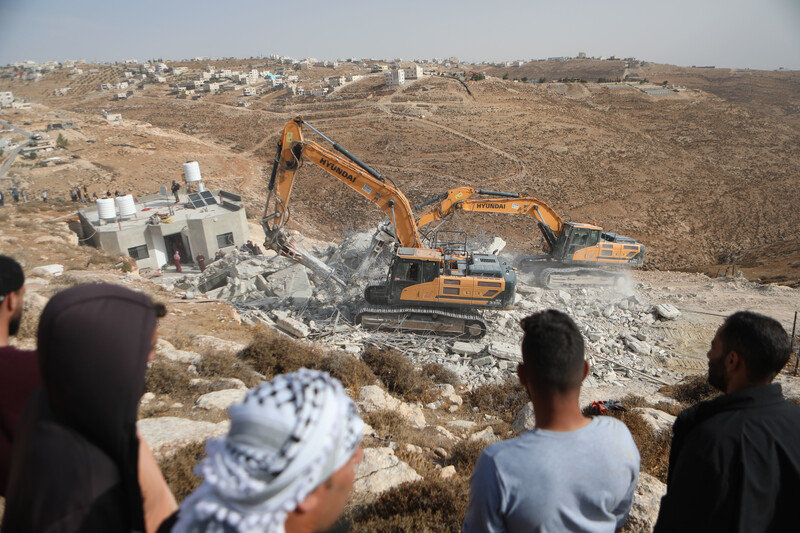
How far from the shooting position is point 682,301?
15711 mm

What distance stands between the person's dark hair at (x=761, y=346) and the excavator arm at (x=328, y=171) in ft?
36.4

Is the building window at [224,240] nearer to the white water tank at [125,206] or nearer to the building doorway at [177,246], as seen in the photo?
the building doorway at [177,246]

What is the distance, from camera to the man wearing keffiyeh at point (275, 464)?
130cm

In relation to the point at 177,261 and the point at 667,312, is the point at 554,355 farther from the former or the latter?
the point at 177,261

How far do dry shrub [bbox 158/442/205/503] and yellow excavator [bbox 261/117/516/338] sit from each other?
798 centimetres

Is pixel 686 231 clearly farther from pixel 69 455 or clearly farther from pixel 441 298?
pixel 69 455

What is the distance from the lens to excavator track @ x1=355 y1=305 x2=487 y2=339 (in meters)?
12.4

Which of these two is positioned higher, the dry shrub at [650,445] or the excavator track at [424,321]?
the dry shrub at [650,445]

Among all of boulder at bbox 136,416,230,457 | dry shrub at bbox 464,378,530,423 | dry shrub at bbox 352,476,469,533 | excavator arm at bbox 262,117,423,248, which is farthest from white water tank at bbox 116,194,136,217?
dry shrub at bbox 352,476,469,533

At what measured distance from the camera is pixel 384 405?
7.48 metres

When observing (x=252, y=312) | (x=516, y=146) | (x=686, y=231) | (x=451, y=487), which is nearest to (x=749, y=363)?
(x=451, y=487)

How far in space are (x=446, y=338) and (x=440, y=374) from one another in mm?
2444

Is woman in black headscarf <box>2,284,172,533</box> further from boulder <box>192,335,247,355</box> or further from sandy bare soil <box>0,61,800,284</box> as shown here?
sandy bare soil <box>0,61,800,284</box>

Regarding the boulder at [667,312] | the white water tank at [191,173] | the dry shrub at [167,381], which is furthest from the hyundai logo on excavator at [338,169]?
the white water tank at [191,173]
